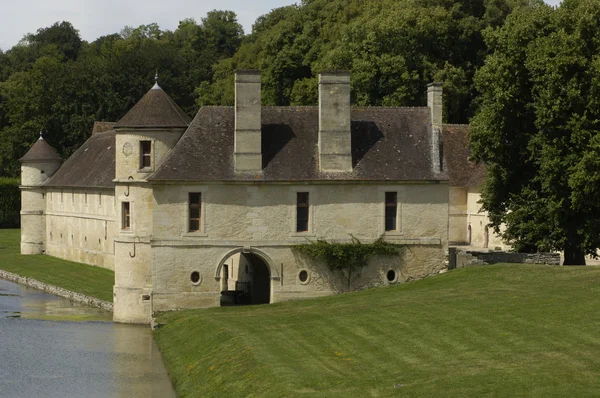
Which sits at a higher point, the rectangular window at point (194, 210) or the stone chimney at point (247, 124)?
the stone chimney at point (247, 124)

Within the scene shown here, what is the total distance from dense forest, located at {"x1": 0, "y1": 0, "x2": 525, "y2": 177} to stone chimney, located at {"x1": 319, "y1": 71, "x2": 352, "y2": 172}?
25715 millimetres

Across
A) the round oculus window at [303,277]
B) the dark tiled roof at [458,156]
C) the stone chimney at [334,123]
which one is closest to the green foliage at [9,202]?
the dark tiled roof at [458,156]

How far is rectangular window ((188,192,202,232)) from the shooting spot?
129 ft

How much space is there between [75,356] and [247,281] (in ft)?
38.9

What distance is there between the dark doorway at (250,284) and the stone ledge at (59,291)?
16.8 ft

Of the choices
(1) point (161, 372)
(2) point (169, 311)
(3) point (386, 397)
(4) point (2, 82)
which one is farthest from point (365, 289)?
(4) point (2, 82)

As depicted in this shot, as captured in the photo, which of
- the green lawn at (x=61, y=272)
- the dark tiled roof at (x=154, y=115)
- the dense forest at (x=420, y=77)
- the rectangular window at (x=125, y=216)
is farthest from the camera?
the green lawn at (x=61, y=272)

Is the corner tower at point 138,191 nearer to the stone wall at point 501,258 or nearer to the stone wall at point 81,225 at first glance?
the stone wall at point 501,258

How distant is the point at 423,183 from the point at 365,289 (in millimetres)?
4253

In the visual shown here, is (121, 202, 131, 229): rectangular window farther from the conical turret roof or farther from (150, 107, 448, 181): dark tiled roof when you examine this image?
the conical turret roof

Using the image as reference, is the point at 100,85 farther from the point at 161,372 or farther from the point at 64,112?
the point at 161,372

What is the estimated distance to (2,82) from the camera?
116m

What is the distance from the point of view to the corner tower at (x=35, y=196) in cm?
7244

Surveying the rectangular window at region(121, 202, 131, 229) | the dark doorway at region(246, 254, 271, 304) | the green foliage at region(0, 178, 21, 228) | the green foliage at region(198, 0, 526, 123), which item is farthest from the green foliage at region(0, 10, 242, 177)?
the rectangular window at region(121, 202, 131, 229)
